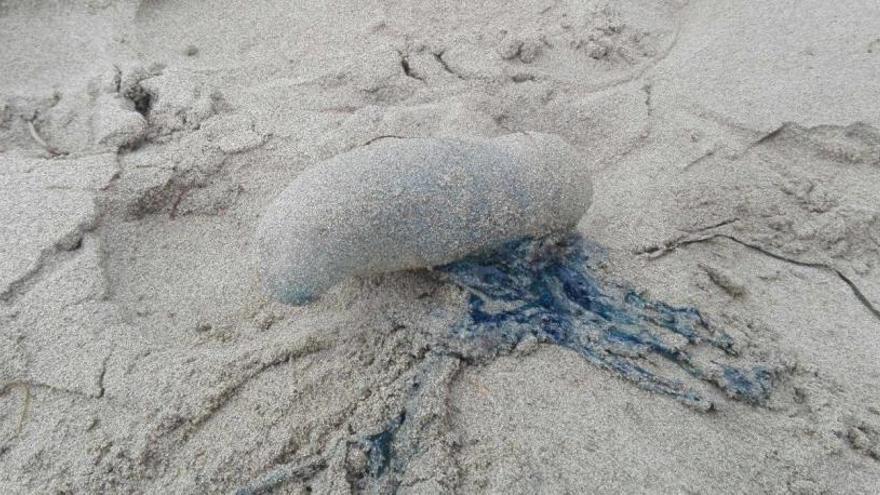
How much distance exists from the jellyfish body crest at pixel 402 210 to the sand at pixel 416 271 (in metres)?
0.20

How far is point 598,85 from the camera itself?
2684 mm

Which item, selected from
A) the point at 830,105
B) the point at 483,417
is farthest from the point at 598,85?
the point at 483,417

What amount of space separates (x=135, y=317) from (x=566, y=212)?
1.43 meters

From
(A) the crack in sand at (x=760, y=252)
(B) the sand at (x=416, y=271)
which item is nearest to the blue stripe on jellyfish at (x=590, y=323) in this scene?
(B) the sand at (x=416, y=271)

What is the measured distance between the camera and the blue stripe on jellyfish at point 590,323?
1.62m

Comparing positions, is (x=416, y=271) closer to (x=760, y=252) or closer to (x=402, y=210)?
(x=402, y=210)

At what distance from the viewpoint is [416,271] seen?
1.89 m

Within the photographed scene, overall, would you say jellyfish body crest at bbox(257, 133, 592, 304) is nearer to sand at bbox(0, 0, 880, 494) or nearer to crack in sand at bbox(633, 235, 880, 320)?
sand at bbox(0, 0, 880, 494)

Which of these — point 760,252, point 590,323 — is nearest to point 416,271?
point 590,323

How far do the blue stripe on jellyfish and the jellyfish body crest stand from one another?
11 cm

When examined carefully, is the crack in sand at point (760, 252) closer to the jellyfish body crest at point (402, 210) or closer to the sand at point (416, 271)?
the sand at point (416, 271)

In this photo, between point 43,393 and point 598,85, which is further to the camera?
point 598,85

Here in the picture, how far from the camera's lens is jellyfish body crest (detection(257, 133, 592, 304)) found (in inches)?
62.7

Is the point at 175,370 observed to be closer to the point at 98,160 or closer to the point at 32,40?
the point at 98,160
